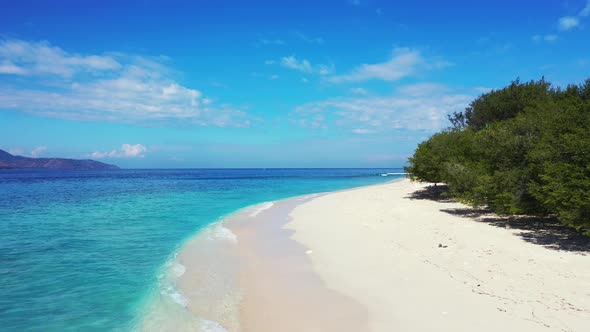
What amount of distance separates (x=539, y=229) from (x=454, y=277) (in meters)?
7.39

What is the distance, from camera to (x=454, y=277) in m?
8.09

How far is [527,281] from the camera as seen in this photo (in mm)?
7559

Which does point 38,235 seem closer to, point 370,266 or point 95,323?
point 95,323

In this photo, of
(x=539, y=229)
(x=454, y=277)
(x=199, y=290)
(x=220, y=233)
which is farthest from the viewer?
(x=220, y=233)

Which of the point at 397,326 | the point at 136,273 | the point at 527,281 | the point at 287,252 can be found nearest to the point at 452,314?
the point at 397,326

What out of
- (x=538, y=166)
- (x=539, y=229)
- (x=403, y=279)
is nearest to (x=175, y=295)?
(x=403, y=279)

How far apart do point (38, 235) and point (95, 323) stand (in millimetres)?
11271

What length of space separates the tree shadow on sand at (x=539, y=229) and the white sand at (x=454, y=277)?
0.49m

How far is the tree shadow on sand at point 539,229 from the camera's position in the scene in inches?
414

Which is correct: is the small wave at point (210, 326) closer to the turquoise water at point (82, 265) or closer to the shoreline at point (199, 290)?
the shoreline at point (199, 290)

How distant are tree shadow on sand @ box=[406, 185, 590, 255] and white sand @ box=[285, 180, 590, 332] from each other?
→ 1.60 feet

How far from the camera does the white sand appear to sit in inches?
235

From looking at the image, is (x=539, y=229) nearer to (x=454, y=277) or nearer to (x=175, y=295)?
(x=454, y=277)

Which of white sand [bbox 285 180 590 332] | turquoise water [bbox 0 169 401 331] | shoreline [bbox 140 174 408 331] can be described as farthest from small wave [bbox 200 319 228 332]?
white sand [bbox 285 180 590 332]
